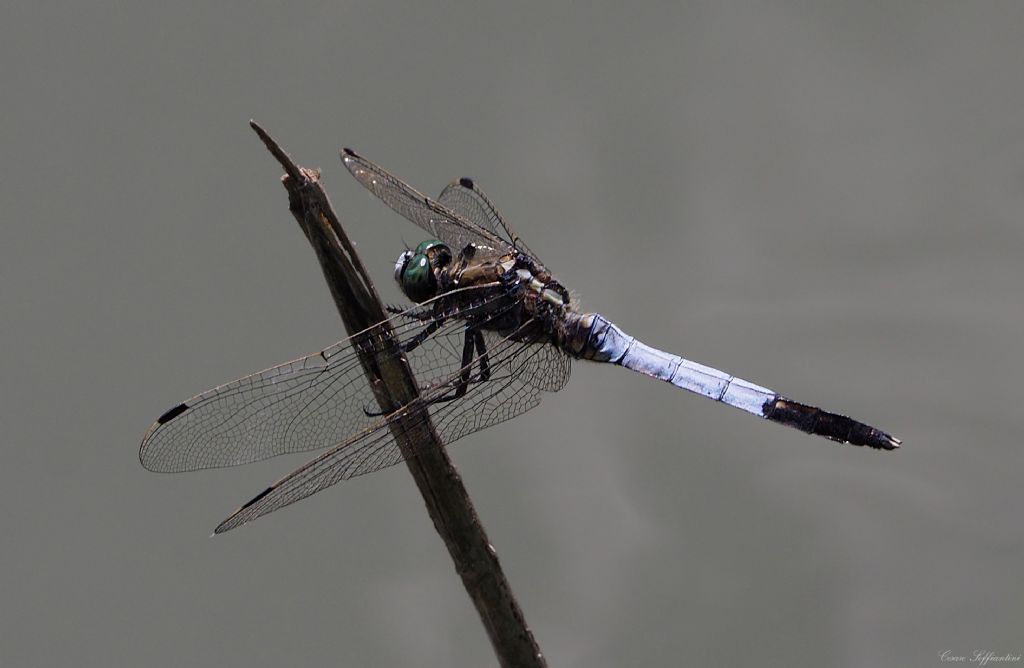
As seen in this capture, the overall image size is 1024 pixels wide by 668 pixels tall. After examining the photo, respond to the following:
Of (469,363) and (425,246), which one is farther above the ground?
(425,246)

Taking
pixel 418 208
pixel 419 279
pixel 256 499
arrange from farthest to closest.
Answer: pixel 418 208, pixel 419 279, pixel 256 499

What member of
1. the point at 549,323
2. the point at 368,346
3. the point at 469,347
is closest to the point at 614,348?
the point at 549,323

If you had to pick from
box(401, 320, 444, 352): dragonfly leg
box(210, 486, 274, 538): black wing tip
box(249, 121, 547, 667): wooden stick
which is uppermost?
box(401, 320, 444, 352): dragonfly leg

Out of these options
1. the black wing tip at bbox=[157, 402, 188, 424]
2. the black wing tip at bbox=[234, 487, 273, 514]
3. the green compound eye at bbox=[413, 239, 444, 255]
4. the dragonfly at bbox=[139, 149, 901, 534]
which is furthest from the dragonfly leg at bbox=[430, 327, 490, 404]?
the black wing tip at bbox=[157, 402, 188, 424]

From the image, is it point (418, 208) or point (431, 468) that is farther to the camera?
point (418, 208)

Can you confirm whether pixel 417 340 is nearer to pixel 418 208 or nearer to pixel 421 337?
pixel 421 337

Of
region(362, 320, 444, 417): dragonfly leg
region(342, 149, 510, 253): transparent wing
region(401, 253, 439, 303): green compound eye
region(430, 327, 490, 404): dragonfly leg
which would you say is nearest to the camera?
region(362, 320, 444, 417): dragonfly leg

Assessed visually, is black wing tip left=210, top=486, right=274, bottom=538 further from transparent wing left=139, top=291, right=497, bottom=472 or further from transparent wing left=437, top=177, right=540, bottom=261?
transparent wing left=437, top=177, right=540, bottom=261

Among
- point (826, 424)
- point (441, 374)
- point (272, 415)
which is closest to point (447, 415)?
point (441, 374)

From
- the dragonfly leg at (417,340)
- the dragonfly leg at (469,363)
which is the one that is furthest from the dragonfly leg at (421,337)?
the dragonfly leg at (469,363)
